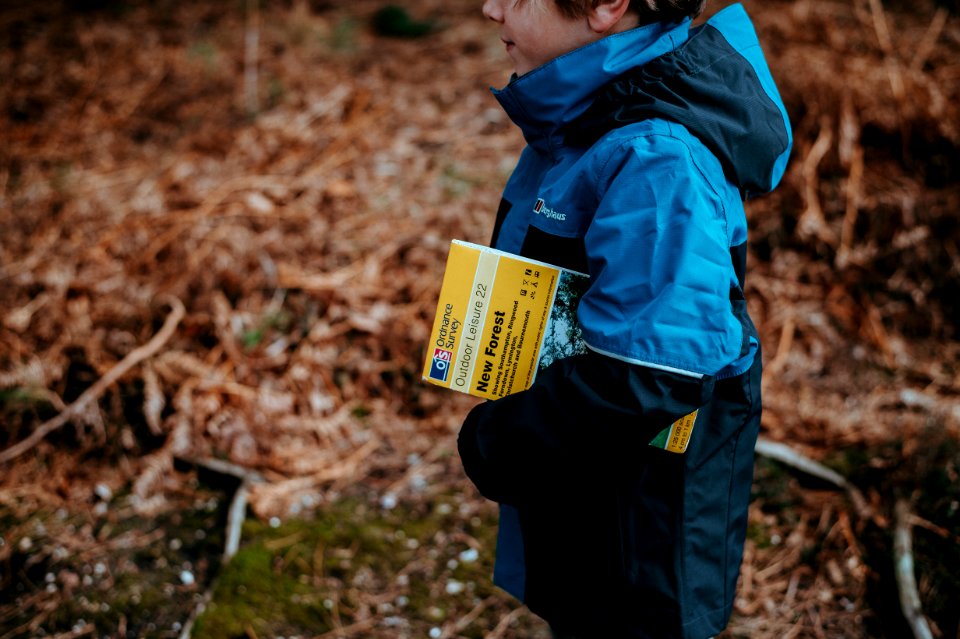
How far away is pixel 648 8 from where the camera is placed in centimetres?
144

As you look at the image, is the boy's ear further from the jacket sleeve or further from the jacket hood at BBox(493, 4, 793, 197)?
the jacket sleeve

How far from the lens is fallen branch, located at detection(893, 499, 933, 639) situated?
2520 mm

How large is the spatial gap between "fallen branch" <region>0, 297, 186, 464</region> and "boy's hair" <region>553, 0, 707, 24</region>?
303 centimetres

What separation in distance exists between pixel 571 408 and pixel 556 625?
758 millimetres

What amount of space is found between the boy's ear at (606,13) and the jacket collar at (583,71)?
0.03 m

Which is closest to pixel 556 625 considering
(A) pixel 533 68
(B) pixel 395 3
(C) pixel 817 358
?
(A) pixel 533 68

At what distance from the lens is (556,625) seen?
1.78 metres

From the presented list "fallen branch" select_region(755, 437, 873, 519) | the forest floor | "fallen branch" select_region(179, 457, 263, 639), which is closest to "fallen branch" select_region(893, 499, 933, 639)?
the forest floor

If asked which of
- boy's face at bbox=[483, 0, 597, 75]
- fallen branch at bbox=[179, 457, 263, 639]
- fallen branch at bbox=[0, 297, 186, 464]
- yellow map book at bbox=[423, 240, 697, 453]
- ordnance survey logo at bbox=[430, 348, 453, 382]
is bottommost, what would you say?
fallen branch at bbox=[179, 457, 263, 639]

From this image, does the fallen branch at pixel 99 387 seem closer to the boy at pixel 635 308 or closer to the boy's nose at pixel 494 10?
the boy at pixel 635 308

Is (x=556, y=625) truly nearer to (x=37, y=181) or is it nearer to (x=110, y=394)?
(x=110, y=394)

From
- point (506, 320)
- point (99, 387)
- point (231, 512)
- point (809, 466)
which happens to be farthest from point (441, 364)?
point (99, 387)

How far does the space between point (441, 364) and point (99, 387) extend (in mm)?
2678

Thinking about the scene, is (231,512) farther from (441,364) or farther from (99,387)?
(441,364)
